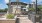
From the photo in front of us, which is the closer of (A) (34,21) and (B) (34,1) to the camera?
(A) (34,21)

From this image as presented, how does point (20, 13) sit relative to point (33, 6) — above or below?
below

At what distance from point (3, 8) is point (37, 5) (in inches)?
112

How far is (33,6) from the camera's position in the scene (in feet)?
27.7

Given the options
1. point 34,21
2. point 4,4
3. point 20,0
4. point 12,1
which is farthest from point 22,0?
point 34,21

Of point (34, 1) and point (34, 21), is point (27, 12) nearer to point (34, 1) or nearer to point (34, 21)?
point (34, 1)

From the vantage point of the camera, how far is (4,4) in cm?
845

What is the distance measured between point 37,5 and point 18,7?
162 centimetres

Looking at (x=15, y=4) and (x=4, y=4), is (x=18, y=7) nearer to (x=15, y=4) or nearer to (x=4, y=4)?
(x=15, y=4)

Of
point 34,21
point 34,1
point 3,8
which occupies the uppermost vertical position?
point 34,1

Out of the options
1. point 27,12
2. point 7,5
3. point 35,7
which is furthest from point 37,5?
point 7,5

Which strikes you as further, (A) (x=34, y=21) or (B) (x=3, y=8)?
(B) (x=3, y=8)

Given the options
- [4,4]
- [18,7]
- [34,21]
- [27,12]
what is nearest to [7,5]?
[4,4]

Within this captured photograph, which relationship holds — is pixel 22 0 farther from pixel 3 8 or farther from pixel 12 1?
pixel 3 8

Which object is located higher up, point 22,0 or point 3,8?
point 22,0
